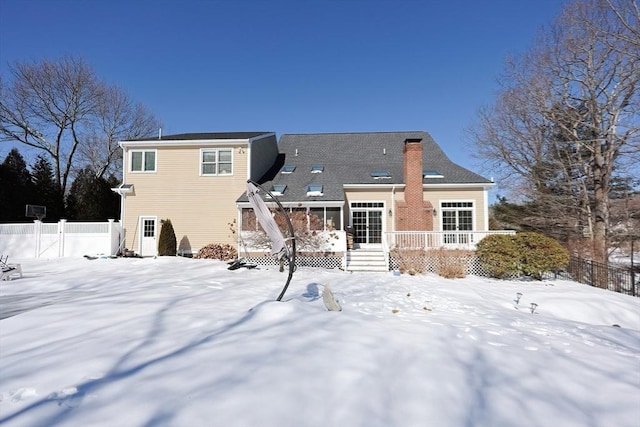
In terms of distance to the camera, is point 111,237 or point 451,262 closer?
point 451,262

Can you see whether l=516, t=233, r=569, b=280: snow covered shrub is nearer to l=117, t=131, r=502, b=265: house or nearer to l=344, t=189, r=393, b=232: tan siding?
l=117, t=131, r=502, b=265: house

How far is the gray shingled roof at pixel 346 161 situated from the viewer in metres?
16.0

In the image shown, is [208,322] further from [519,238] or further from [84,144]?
[84,144]

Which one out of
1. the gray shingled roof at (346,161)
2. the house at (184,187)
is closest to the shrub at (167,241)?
the house at (184,187)

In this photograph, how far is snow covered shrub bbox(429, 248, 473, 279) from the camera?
1152 cm

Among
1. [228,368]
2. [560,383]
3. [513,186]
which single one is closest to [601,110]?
[513,186]

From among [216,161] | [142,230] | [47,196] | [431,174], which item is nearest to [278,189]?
[216,161]

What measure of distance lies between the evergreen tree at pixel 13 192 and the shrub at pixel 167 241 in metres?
11.3

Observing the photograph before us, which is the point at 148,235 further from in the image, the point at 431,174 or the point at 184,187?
the point at 431,174

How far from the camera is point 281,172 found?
703 inches

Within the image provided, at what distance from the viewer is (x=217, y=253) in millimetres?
14633

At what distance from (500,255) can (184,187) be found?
48.5ft

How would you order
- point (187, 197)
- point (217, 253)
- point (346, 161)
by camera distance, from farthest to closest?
point (346, 161) < point (187, 197) < point (217, 253)

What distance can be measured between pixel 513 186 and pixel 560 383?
63.2 ft
